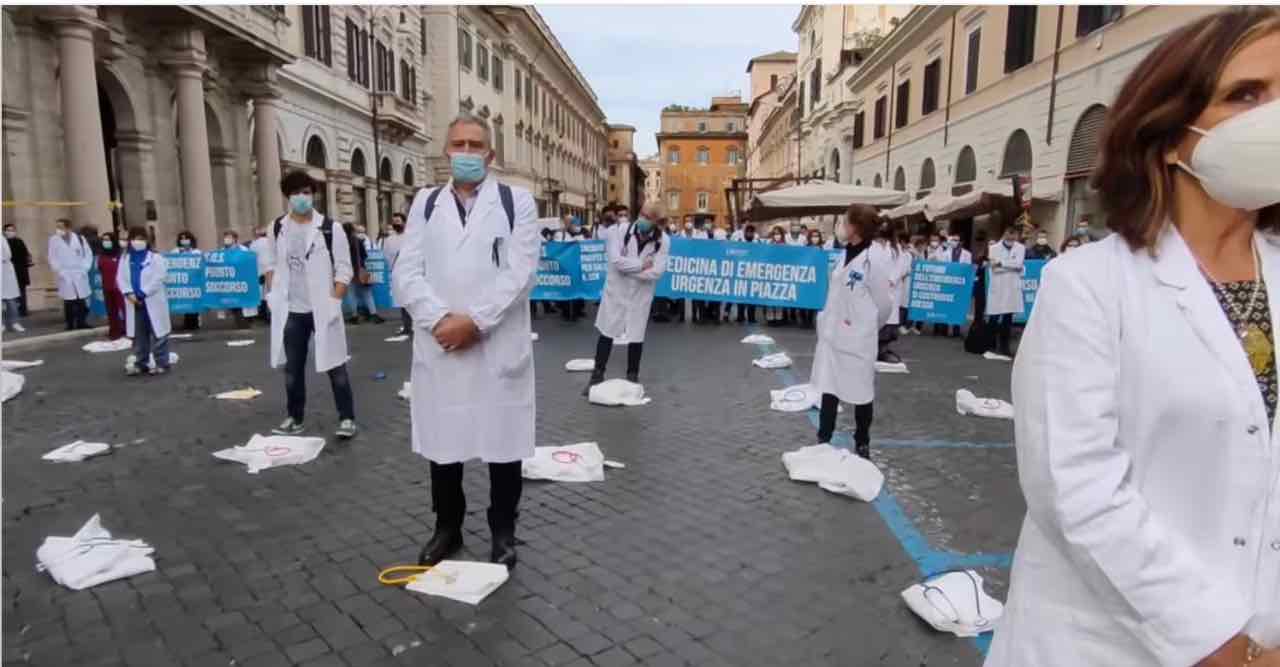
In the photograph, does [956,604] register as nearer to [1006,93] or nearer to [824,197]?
[824,197]

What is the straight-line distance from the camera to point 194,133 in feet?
60.0

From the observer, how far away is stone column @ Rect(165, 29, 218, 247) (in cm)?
1809

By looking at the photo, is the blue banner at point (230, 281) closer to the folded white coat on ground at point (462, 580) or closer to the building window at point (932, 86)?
the folded white coat on ground at point (462, 580)

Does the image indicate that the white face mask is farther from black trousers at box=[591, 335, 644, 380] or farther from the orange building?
the orange building

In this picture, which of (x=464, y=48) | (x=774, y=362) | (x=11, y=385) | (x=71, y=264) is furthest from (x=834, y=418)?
(x=464, y=48)

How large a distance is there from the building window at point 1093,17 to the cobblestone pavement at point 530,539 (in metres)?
12.8

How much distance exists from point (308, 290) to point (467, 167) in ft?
9.90

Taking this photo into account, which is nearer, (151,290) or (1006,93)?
(151,290)

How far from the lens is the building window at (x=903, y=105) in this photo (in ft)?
95.2

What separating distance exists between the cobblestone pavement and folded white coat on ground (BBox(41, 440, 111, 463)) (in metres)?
0.10

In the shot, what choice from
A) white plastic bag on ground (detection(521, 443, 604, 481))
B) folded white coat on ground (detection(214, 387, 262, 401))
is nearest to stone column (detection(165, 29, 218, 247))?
folded white coat on ground (detection(214, 387, 262, 401))

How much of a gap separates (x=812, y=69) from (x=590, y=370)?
42.3 m

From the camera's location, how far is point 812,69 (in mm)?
46312

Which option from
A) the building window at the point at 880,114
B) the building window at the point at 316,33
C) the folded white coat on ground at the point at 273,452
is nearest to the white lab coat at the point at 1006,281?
the folded white coat on ground at the point at 273,452
